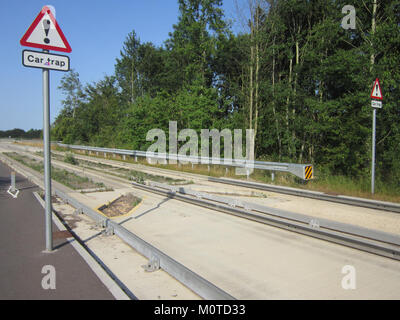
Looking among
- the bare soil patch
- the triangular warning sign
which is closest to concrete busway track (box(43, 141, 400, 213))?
the bare soil patch

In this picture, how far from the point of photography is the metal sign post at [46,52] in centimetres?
542

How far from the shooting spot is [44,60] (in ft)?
18.3

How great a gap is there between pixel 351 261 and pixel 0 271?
5998 mm

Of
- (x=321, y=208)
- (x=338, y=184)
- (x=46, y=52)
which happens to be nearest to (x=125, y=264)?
(x=46, y=52)

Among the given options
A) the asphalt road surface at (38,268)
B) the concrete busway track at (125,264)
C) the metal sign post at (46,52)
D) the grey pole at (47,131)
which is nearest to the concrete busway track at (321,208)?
the concrete busway track at (125,264)

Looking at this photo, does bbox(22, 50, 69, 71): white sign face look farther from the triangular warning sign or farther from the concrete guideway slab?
the concrete guideway slab

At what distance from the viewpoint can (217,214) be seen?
9.58 meters

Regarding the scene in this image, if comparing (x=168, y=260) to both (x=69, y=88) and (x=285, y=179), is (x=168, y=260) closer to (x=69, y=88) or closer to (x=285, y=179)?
(x=285, y=179)

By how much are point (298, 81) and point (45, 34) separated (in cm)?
1928

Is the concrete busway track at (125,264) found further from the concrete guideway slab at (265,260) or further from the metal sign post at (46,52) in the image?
the metal sign post at (46,52)

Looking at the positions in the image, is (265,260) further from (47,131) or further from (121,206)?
(121,206)

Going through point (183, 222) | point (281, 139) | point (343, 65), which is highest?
point (343, 65)

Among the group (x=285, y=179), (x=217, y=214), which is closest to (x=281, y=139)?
(x=285, y=179)

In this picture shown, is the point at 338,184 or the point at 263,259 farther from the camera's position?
the point at 338,184
